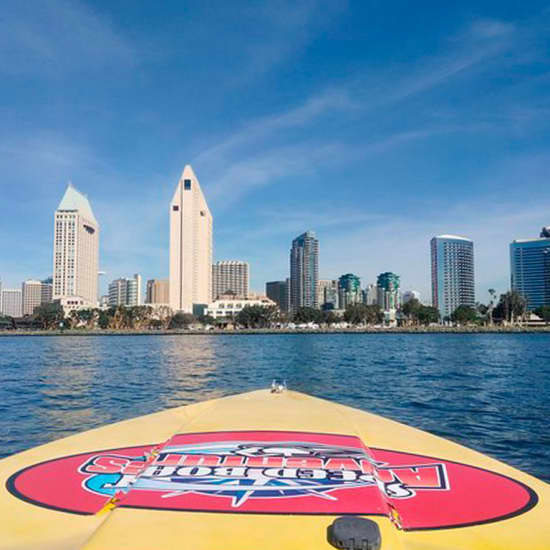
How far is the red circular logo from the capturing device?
143 inches

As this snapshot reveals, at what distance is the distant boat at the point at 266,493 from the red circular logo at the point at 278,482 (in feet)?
0.05

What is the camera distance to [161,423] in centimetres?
792

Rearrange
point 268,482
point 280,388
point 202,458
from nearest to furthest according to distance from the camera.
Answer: point 268,482
point 202,458
point 280,388

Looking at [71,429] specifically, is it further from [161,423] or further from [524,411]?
[524,411]

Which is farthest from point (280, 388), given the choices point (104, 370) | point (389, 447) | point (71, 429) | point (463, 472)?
point (104, 370)

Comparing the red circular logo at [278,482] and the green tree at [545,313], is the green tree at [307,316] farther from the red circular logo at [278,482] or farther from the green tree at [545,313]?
the red circular logo at [278,482]

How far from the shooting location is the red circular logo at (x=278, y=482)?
3.62m

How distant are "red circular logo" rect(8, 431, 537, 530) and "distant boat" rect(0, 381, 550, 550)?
14mm

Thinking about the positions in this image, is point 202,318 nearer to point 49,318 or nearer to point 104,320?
point 104,320

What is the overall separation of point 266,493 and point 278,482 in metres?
0.24

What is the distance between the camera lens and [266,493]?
379cm

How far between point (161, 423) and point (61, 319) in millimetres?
195187

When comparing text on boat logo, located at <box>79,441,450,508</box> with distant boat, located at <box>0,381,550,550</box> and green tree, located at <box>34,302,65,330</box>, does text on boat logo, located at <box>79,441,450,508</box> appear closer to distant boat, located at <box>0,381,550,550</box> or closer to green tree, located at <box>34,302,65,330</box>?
distant boat, located at <box>0,381,550,550</box>

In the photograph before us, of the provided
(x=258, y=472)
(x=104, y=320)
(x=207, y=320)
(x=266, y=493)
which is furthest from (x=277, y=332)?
(x=266, y=493)
